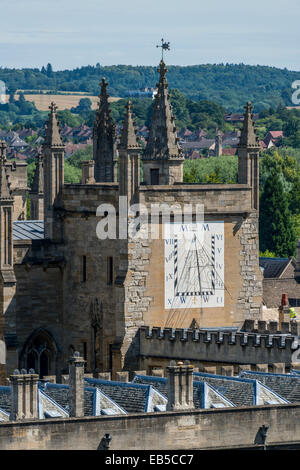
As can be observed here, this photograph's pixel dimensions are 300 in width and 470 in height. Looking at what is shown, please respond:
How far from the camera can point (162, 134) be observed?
327 feet

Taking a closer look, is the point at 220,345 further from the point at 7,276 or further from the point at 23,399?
the point at 23,399

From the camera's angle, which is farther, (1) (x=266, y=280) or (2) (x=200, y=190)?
(1) (x=266, y=280)

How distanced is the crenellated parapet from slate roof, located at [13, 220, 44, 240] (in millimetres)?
8586

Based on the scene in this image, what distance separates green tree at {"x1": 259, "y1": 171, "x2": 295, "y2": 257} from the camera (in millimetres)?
189750

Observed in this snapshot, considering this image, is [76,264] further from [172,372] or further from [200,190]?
[172,372]

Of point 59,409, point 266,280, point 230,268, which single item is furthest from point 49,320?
point 266,280

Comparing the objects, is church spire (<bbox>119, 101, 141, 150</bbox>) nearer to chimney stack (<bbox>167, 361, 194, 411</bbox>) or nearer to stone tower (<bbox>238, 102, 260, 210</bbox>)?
stone tower (<bbox>238, 102, 260, 210</bbox>)

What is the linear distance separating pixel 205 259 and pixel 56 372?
346 inches

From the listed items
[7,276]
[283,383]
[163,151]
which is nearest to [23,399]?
[283,383]

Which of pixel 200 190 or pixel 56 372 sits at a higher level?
pixel 200 190

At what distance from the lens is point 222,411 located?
2977 inches

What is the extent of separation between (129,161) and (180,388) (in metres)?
21.8
